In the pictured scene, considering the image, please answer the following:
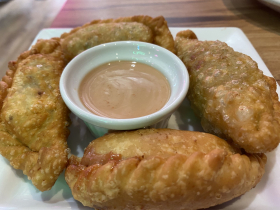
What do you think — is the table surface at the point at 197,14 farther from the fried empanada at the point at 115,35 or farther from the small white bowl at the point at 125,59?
the small white bowl at the point at 125,59

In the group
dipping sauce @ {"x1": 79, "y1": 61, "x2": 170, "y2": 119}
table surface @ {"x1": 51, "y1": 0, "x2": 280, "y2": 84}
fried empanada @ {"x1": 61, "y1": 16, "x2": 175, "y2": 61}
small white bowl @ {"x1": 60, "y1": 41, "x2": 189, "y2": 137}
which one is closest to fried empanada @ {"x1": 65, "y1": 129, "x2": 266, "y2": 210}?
small white bowl @ {"x1": 60, "y1": 41, "x2": 189, "y2": 137}

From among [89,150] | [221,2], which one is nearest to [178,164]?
[89,150]

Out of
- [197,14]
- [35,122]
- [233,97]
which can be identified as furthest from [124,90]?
[197,14]

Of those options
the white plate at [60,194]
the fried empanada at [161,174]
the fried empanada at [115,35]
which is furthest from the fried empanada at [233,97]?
the fried empanada at [115,35]

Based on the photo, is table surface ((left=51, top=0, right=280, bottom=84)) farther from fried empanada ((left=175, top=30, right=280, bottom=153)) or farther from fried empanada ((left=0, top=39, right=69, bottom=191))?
fried empanada ((left=0, top=39, right=69, bottom=191))

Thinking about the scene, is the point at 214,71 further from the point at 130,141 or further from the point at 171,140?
the point at 130,141

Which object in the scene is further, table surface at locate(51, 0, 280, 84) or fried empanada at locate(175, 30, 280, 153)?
table surface at locate(51, 0, 280, 84)
